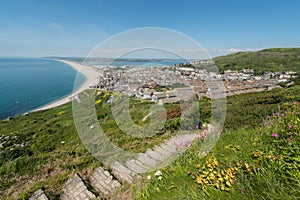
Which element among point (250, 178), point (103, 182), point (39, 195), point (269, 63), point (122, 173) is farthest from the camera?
point (269, 63)

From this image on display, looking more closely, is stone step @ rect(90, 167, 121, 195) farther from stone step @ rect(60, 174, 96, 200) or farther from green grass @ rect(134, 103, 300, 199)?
green grass @ rect(134, 103, 300, 199)

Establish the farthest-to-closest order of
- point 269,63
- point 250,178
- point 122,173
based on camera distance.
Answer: point 269,63 → point 122,173 → point 250,178

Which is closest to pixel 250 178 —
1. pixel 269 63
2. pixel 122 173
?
pixel 122 173

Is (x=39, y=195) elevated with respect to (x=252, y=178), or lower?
lower

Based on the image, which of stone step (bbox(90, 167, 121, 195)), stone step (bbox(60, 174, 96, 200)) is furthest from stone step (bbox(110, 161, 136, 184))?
stone step (bbox(60, 174, 96, 200))

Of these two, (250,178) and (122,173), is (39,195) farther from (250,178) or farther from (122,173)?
(250,178)
